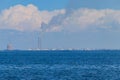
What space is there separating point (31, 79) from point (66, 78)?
758 cm

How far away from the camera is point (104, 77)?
9231 centimetres

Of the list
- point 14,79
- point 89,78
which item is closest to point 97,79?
point 89,78

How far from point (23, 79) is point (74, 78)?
34.6 feet

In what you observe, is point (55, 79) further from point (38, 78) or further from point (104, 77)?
point (104, 77)

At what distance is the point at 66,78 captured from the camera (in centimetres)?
9194

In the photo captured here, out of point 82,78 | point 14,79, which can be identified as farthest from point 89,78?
point 14,79

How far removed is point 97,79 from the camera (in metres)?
88.2

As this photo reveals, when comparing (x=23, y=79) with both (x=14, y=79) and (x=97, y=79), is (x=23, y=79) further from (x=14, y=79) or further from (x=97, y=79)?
(x=97, y=79)

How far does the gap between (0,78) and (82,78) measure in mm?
16672

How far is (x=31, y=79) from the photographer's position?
88938 mm

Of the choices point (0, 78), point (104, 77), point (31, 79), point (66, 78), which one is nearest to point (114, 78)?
point (104, 77)

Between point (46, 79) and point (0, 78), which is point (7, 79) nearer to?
point (0, 78)

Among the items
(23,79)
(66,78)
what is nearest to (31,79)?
(23,79)

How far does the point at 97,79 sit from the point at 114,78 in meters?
3.79
